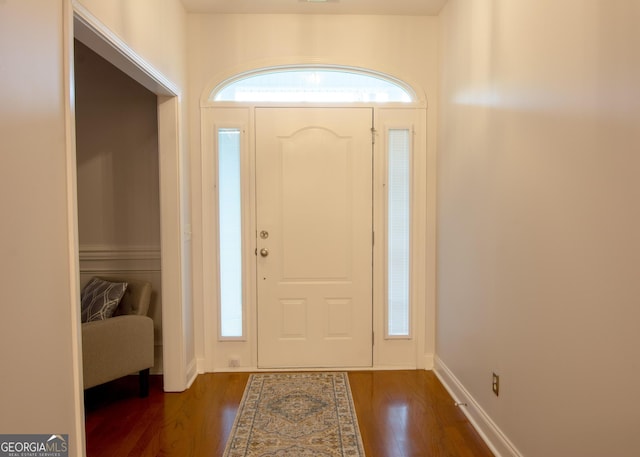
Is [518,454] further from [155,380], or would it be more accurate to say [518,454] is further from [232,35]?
[232,35]

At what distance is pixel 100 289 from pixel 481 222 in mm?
2618

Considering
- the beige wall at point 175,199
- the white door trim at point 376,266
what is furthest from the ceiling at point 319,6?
the white door trim at point 376,266

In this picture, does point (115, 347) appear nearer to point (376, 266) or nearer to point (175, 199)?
point (175, 199)

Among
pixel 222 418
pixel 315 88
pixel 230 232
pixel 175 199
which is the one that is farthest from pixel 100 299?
pixel 315 88

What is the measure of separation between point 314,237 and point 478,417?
1669mm

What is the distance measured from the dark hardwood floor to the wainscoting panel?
414mm

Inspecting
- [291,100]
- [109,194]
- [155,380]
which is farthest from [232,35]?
[155,380]

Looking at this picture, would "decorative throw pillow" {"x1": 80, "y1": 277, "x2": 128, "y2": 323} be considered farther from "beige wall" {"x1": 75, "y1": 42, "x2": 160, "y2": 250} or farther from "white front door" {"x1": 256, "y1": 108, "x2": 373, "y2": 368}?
"white front door" {"x1": 256, "y1": 108, "x2": 373, "y2": 368}

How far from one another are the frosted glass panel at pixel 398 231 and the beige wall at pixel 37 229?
7.63ft

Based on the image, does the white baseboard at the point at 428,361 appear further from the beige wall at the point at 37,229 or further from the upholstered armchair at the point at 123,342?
the beige wall at the point at 37,229

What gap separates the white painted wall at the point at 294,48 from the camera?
10.5 ft

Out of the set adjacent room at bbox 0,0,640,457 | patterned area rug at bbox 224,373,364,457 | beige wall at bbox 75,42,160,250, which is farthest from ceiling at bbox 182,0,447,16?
patterned area rug at bbox 224,373,364,457

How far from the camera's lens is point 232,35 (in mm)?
3209

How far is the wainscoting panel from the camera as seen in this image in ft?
10.6
